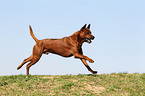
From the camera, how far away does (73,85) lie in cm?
955

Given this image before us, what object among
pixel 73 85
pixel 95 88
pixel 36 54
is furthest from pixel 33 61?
pixel 95 88

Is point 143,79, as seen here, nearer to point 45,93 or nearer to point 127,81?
point 127,81

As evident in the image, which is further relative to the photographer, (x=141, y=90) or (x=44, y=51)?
(x=44, y=51)

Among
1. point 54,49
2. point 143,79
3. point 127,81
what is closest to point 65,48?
point 54,49

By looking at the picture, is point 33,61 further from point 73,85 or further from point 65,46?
point 73,85

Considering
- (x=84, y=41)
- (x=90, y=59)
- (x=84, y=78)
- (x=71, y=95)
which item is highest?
(x=84, y=41)

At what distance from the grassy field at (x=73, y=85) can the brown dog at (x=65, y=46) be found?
Answer: 859 millimetres

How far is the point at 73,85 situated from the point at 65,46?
85.2 inches

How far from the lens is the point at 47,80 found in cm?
1015

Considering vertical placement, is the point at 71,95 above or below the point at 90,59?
below

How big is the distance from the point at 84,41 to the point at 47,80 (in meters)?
2.49

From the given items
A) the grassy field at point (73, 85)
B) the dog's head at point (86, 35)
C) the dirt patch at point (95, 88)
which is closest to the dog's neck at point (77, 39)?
the dog's head at point (86, 35)

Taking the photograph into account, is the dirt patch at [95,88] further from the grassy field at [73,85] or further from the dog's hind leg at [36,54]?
the dog's hind leg at [36,54]

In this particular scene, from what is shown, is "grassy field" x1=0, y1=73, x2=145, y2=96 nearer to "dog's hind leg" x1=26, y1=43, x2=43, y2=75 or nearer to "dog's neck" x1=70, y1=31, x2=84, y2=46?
"dog's hind leg" x1=26, y1=43, x2=43, y2=75
